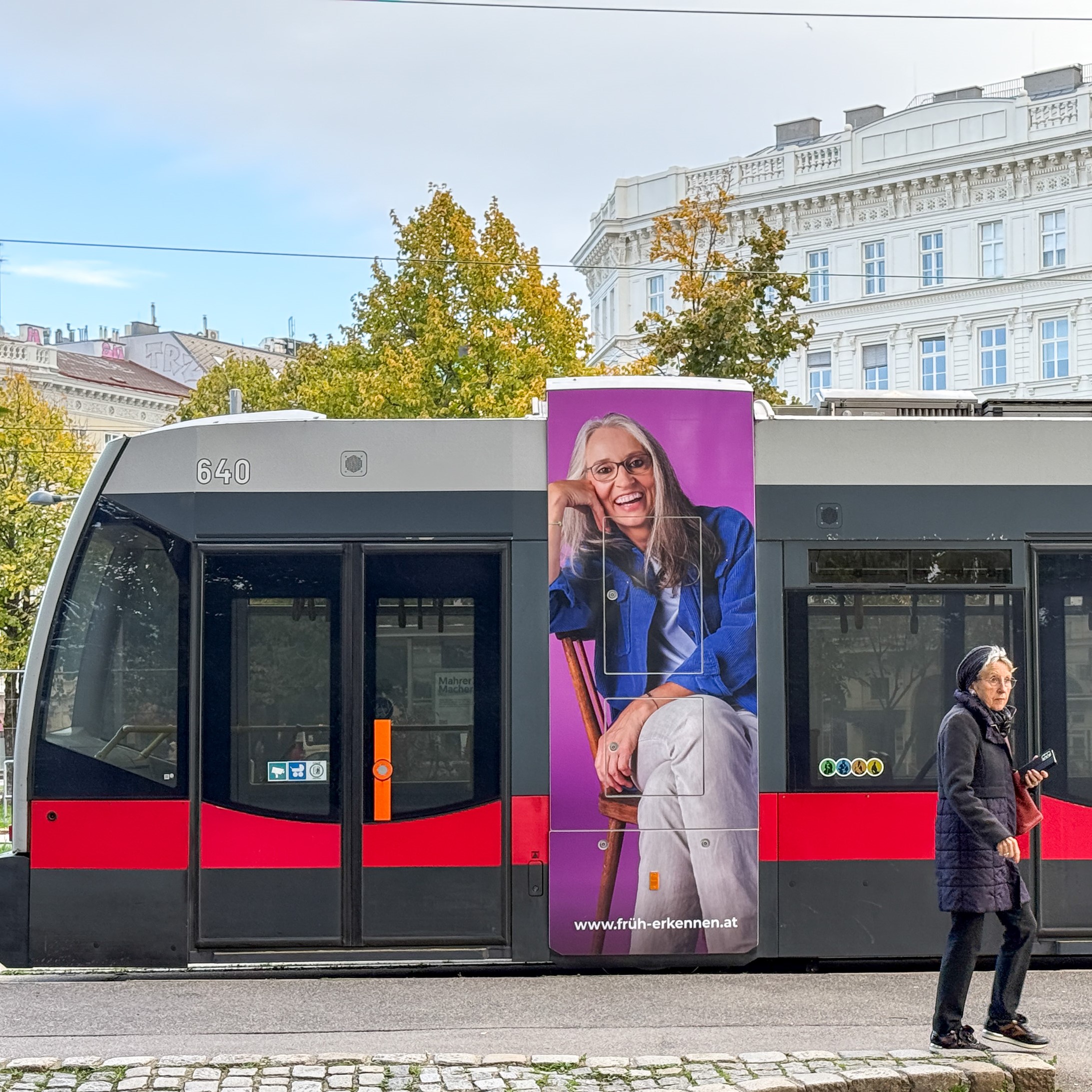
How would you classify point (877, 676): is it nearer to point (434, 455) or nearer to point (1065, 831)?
point (1065, 831)

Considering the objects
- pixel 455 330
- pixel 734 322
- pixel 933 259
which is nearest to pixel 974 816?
pixel 734 322

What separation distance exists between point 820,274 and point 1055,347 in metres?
9.38

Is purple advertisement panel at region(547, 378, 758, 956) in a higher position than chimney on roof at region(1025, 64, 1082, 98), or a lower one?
lower

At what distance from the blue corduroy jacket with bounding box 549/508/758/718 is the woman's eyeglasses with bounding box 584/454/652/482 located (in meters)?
0.40

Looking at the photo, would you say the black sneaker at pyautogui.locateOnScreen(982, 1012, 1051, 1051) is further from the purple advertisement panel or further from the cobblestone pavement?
the purple advertisement panel

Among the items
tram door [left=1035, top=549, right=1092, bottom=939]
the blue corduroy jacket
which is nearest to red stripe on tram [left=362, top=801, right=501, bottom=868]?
the blue corduroy jacket

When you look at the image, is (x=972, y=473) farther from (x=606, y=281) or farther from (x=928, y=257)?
(x=606, y=281)

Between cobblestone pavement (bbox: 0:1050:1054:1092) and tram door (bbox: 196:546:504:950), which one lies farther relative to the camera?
tram door (bbox: 196:546:504:950)

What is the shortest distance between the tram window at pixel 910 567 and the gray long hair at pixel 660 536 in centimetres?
63

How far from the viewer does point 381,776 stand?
8.17 metres

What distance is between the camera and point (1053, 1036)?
6.79 metres

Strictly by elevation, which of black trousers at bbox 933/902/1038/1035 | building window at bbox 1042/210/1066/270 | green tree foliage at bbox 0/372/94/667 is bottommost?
black trousers at bbox 933/902/1038/1035

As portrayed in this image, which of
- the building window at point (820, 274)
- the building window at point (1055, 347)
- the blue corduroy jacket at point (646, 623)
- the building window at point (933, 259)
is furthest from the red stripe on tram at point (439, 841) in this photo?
the building window at point (820, 274)

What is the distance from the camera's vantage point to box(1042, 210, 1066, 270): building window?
51.6 meters
